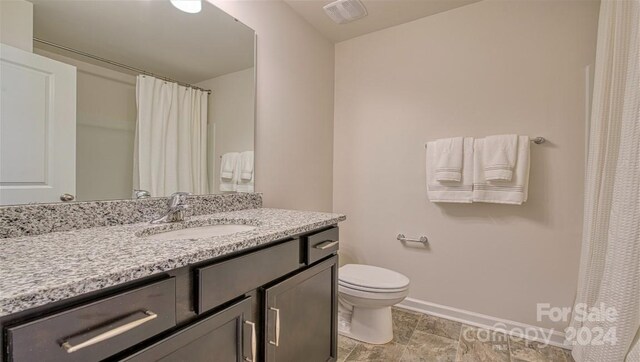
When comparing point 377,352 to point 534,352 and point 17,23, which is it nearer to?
point 534,352

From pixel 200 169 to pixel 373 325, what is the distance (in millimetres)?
1377

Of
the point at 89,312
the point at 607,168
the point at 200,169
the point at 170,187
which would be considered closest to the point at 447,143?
the point at 607,168

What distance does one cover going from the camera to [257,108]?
176cm

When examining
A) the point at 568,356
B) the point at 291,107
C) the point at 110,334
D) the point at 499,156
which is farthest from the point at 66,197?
the point at 568,356

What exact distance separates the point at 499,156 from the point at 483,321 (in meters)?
1.12

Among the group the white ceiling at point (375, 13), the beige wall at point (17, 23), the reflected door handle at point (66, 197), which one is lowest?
the reflected door handle at point (66, 197)

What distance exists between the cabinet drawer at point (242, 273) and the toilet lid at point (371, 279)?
721 millimetres

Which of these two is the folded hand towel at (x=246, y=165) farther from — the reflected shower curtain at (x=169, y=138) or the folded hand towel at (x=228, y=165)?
the reflected shower curtain at (x=169, y=138)

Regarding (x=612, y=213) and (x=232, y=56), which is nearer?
(x=612, y=213)

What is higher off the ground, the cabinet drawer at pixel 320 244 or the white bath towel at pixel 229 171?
the white bath towel at pixel 229 171

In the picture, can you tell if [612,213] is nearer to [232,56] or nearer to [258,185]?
[258,185]

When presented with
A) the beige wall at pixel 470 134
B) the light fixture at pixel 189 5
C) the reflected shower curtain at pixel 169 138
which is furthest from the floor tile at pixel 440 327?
the light fixture at pixel 189 5

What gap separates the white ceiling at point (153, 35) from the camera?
101cm

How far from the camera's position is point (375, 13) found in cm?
205
